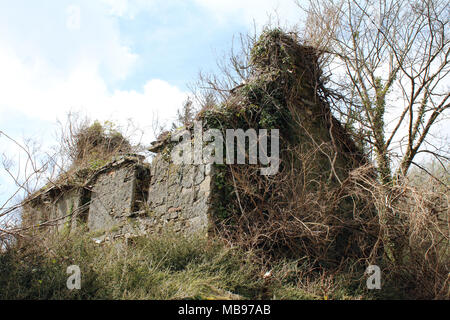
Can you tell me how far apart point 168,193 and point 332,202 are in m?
3.01

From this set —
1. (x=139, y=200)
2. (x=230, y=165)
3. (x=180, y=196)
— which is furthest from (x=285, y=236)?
(x=139, y=200)

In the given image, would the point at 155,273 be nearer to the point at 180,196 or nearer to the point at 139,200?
the point at 180,196

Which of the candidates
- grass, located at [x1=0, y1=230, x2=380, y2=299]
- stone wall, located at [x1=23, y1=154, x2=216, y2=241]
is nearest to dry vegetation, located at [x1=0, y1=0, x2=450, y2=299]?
grass, located at [x1=0, y1=230, x2=380, y2=299]

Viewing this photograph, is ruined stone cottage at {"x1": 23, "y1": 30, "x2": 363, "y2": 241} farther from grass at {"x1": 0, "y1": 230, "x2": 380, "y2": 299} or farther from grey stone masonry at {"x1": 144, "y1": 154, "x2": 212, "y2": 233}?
grass at {"x1": 0, "y1": 230, "x2": 380, "y2": 299}

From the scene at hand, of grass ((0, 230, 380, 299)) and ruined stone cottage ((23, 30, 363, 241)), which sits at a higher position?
ruined stone cottage ((23, 30, 363, 241))

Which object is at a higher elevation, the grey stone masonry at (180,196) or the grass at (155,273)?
the grey stone masonry at (180,196)

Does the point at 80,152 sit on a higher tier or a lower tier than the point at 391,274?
higher

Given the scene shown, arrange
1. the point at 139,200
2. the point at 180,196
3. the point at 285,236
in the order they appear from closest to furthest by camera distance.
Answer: the point at 285,236, the point at 180,196, the point at 139,200

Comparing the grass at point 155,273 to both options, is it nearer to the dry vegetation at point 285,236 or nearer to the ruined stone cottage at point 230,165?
the dry vegetation at point 285,236

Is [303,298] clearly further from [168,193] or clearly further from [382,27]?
[382,27]

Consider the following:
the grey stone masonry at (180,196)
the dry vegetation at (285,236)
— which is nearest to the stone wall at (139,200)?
the grey stone masonry at (180,196)

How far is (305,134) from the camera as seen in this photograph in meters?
6.73

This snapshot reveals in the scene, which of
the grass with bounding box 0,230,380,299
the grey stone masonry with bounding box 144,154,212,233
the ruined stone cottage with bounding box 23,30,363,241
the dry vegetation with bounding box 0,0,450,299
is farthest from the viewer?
the ruined stone cottage with bounding box 23,30,363,241

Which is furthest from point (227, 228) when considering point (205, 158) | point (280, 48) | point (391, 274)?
point (280, 48)
